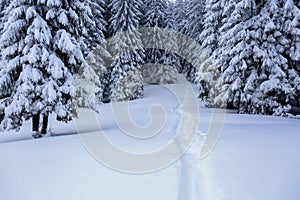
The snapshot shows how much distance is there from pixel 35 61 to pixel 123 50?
22.8 metres

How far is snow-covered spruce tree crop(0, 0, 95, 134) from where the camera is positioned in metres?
12.0

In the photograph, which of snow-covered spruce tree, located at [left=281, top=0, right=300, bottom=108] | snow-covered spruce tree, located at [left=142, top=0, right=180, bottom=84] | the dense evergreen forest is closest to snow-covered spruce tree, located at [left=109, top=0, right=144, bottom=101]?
snow-covered spruce tree, located at [left=142, top=0, right=180, bottom=84]

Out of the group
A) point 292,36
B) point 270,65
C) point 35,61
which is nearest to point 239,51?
point 270,65

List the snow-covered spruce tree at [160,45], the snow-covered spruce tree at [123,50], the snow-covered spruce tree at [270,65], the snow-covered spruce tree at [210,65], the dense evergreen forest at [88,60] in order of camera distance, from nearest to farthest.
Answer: the dense evergreen forest at [88,60] < the snow-covered spruce tree at [270,65] < the snow-covered spruce tree at [210,65] < the snow-covered spruce tree at [123,50] < the snow-covered spruce tree at [160,45]

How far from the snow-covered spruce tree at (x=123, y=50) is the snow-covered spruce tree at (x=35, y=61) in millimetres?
20893

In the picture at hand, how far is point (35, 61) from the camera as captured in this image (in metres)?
12.1

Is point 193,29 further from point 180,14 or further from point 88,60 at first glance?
point 88,60

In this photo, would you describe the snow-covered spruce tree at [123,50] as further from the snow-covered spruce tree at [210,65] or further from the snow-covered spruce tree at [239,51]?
the snow-covered spruce tree at [239,51]

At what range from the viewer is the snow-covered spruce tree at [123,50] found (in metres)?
34.1

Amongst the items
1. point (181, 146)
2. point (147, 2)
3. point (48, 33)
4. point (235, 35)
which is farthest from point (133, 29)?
point (181, 146)

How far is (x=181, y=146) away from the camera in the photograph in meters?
9.32

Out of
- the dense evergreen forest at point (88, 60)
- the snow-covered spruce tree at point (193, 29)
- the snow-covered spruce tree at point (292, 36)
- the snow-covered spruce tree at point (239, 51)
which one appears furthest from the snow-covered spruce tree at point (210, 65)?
the snow-covered spruce tree at point (193, 29)

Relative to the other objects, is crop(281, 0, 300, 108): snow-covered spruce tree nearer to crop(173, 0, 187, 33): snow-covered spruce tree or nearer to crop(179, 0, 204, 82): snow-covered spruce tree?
crop(179, 0, 204, 82): snow-covered spruce tree

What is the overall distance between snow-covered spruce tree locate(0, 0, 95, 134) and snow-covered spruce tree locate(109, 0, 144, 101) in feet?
68.5
